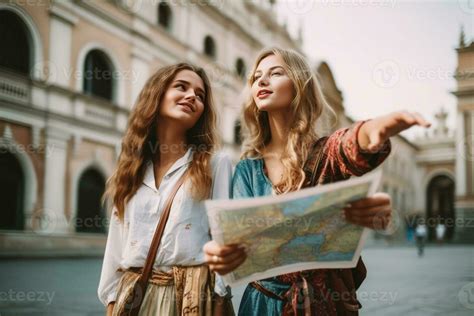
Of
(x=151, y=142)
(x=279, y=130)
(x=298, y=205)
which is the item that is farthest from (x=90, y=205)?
(x=298, y=205)

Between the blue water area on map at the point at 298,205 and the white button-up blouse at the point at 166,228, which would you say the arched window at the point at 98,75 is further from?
the blue water area on map at the point at 298,205

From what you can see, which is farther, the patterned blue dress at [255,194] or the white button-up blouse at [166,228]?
the white button-up blouse at [166,228]

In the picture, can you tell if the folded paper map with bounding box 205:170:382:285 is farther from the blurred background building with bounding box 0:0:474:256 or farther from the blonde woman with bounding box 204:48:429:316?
the blurred background building with bounding box 0:0:474:256

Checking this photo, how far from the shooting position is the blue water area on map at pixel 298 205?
1255 mm

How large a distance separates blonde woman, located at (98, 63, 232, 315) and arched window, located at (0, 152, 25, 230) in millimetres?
9554

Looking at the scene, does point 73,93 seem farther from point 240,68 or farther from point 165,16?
point 240,68

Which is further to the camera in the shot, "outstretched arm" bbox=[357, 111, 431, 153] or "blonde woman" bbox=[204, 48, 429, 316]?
"blonde woman" bbox=[204, 48, 429, 316]

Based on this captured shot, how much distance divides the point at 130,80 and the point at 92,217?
429cm

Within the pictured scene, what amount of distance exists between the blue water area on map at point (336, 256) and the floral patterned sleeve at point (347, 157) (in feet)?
0.82

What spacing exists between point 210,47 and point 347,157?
1837cm

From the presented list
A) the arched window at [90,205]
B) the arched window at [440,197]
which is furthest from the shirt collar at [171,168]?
the arched window at [440,197]

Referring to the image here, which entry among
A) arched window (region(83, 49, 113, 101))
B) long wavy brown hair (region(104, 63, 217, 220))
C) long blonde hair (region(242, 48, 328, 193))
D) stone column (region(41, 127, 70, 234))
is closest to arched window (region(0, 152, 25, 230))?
stone column (region(41, 127, 70, 234))

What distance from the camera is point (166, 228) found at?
6.12 ft

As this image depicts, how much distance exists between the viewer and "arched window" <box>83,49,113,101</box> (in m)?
13.2
